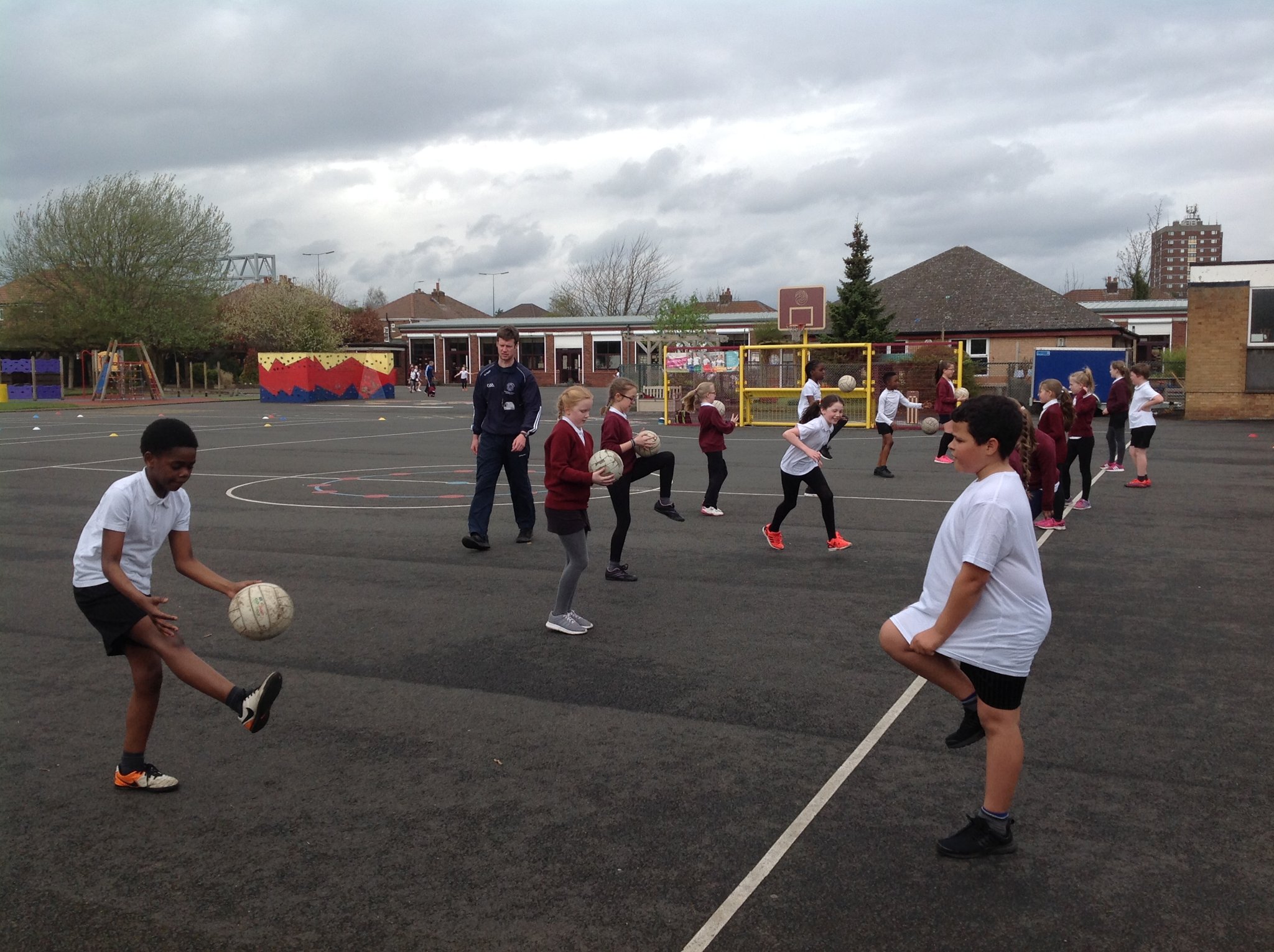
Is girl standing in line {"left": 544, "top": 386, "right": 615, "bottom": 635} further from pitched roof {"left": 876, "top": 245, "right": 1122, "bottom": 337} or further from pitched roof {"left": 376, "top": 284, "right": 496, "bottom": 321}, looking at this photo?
pitched roof {"left": 376, "top": 284, "right": 496, "bottom": 321}

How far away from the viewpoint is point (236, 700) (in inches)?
176

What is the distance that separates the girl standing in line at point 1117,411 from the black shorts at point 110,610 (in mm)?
14813

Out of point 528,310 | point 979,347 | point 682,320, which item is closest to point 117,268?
point 682,320

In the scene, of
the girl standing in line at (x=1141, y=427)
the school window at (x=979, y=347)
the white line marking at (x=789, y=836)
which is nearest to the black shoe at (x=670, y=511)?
the white line marking at (x=789, y=836)

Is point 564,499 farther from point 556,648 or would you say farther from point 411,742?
point 411,742

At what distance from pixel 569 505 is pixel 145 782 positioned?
10.6ft

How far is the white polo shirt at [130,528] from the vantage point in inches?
171

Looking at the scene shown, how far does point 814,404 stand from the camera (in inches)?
401

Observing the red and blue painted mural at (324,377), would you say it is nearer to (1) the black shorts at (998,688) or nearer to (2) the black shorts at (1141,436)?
(2) the black shorts at (1141,436)

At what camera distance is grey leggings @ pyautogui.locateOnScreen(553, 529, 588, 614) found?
7.01 m

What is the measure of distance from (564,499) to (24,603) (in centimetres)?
435

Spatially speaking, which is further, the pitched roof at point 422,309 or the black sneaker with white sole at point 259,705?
the pitched roof at point 422,309

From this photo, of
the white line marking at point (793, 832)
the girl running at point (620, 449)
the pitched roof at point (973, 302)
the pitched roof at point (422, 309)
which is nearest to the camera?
the white line marking at point (793, 832)

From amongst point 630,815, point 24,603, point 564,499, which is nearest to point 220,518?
point 24,603
